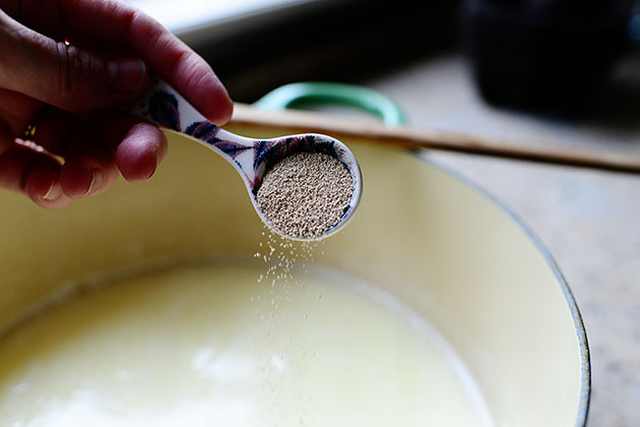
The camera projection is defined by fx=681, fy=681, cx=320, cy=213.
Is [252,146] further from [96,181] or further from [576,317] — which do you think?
[576,317]

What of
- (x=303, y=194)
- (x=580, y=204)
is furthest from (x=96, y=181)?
(x=580, y=204)

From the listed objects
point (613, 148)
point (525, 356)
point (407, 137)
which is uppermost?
point (407, 137)

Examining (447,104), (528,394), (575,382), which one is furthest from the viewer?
(447,104)

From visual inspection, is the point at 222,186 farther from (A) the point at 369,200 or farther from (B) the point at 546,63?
(B) the point at 546,63

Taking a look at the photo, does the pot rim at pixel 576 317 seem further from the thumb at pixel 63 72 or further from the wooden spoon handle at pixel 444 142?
the thumb at pixel 63 72

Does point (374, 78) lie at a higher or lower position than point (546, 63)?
lower

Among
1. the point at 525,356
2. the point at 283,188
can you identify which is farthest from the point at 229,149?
the point at 525,356

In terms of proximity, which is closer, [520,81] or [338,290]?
[338,290]

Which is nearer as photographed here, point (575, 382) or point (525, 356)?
point (575, 382)
